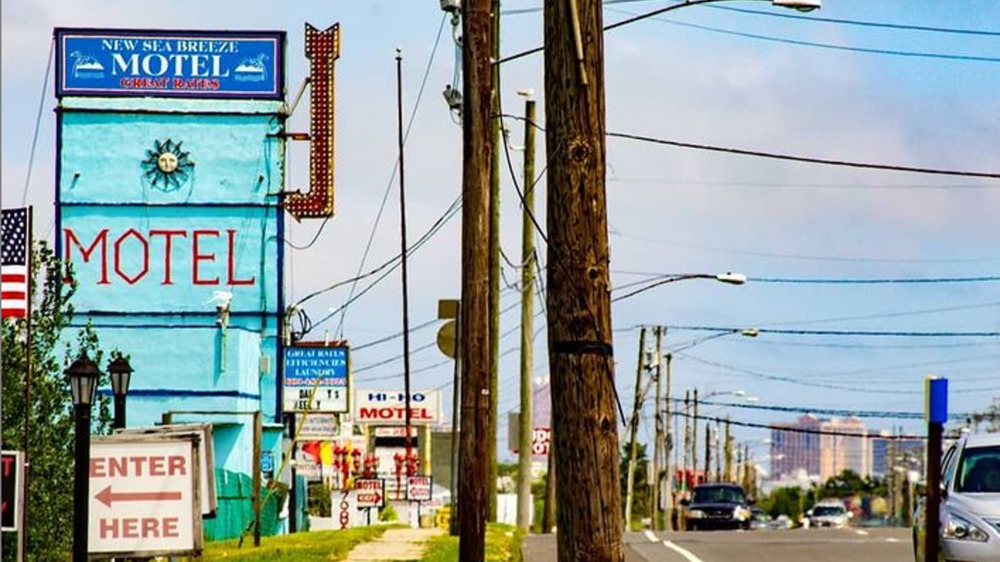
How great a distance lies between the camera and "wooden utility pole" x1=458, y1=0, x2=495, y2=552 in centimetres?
2406

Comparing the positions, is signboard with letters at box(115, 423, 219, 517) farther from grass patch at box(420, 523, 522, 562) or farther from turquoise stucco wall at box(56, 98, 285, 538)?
turquoise stucco wall at box(56, 98, 285, 538)

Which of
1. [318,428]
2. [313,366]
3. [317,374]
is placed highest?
[313,366]

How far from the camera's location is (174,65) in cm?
5716

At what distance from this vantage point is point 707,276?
47.5 metres

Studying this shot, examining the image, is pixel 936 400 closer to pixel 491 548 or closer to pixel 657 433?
pixel 491 548

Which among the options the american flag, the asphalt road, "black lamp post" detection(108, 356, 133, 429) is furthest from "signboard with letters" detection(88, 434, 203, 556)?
the asphalt road

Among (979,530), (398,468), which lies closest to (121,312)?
(398,468)

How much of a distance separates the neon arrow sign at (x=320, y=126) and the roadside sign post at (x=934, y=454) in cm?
3803

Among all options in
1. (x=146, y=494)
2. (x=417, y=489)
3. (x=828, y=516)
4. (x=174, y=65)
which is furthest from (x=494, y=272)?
(x=828, y=516)

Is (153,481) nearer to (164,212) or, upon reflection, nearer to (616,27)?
(616,27)

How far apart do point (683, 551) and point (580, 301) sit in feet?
53.5

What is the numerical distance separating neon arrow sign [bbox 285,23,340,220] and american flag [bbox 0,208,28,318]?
30.9 m

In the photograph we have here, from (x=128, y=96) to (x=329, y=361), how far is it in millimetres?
9249

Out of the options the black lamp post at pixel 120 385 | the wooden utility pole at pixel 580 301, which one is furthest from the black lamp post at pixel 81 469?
the wooden utility pole at pixel 580 301
